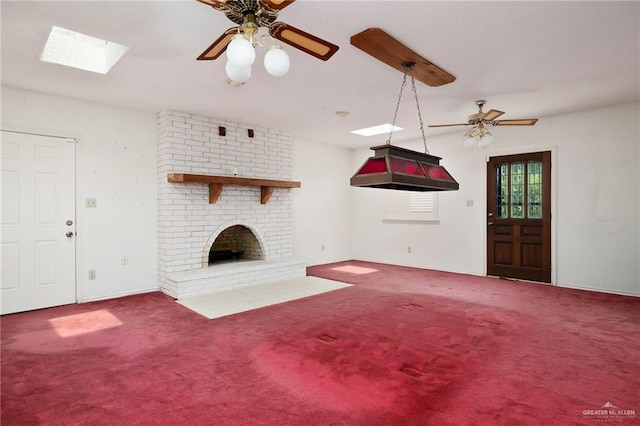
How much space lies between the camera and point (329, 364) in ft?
8.49

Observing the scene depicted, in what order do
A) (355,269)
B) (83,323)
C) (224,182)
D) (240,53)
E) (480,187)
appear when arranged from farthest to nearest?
(355,269) → (480,187) → (224,182) → (83,323) → (240,53)

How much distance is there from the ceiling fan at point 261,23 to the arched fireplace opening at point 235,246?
172 inches

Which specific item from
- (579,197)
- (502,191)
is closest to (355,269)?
(502,191)

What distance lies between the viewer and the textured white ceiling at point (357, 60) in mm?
2406

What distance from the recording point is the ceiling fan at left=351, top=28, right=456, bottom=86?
8.84 feet

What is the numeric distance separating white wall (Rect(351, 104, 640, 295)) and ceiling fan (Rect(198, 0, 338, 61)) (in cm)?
472

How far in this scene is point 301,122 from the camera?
552 cm

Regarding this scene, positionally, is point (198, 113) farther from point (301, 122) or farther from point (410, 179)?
point (410, 179)

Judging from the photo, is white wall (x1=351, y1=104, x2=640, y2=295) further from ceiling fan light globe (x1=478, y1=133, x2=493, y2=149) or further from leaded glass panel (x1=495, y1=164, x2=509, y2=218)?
ceiling fan light globe (x1=478, y1=133, x2=493, y2=149)

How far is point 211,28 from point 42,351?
115 inches

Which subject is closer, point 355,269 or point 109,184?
point 109,184

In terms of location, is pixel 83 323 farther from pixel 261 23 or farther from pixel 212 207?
pixel 261 23

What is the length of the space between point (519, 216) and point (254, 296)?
4342mm

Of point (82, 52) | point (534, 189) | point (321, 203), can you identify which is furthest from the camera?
point (321, 203)
